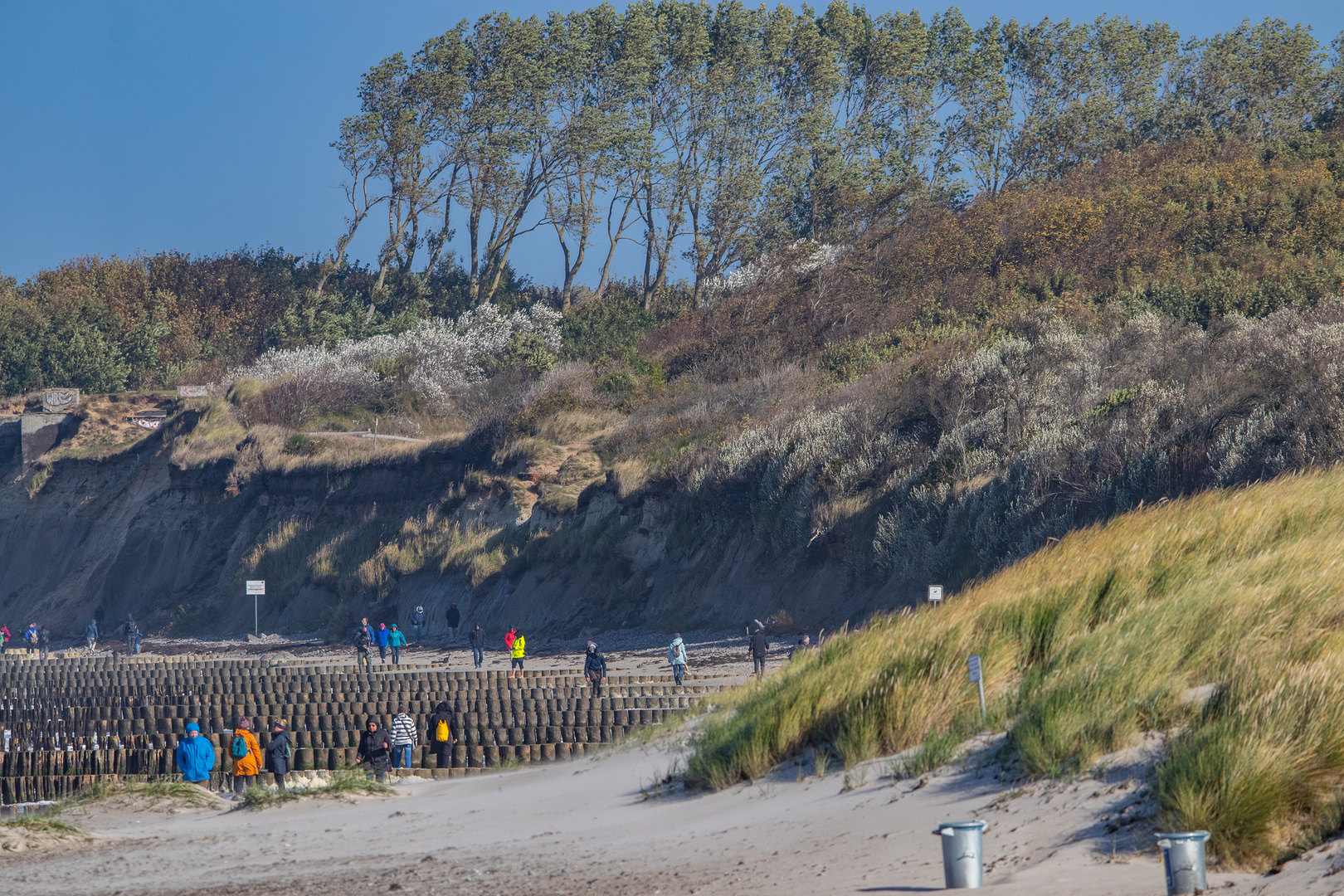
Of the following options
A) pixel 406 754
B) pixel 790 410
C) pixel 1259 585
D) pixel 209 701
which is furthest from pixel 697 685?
pixel 790 410

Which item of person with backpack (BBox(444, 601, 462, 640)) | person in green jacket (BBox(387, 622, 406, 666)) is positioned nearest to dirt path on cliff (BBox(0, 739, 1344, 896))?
person in green jacket (BBox(387, 622, 406, 666))

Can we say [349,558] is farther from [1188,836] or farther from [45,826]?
[1188,836]

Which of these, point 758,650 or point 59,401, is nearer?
point 758,650

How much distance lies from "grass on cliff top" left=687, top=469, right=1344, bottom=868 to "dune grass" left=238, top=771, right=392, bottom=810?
4277 mm

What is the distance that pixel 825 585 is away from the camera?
30938 mm

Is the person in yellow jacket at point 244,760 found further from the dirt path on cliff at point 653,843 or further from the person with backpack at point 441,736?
the person with backpack at point 441,736

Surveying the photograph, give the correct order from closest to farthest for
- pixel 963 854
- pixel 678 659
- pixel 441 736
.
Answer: pixel 963 854 → pixel 441 736 → pixel 678 659

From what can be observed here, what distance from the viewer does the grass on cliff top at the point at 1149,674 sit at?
22.3 ft

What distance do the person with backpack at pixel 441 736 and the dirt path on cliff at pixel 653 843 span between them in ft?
9.52

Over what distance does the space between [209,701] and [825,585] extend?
13645 millimetres

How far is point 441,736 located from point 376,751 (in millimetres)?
902

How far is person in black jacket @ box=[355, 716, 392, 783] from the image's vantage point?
16.4 m

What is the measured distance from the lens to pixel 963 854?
665 cm

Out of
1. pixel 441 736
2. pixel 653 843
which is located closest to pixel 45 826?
pixel 441 736
